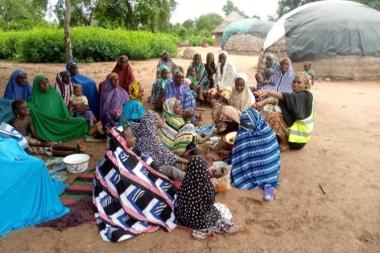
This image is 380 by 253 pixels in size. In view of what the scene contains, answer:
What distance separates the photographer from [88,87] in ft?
20.9

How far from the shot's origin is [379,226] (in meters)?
3.54

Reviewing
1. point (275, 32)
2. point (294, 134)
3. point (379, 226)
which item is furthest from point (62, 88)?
point (275, 32)

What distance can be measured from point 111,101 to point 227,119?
2046 mm

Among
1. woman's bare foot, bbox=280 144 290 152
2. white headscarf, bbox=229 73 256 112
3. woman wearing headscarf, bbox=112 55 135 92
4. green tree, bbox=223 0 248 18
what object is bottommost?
woman's bare foot, bbox=280 144 290 152

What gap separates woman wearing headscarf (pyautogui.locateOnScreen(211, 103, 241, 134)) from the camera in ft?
17.6

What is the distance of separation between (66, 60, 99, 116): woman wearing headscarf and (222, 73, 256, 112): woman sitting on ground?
2.61 m

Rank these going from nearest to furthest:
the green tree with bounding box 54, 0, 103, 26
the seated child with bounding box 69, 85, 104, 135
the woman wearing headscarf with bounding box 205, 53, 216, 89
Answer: the seated child with bounding box 69, 85, 104, 135, the woman wearing headscarf with bounding box 205, 53, 216, 89, the green tree with bounding box 54, 0, 103, 26

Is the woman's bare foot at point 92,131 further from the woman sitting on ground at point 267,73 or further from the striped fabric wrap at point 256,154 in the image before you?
the woman sitting on ground at point 267,73

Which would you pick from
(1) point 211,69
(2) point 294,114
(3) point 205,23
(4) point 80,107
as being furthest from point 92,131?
(3) point 205,23

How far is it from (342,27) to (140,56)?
10.1 meters

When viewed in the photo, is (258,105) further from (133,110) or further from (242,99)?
(133,110)

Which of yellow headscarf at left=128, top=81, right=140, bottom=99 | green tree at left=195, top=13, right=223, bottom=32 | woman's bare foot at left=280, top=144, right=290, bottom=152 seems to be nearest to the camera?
yellow headscarf at left=128, top=81, right=140, bottom=99

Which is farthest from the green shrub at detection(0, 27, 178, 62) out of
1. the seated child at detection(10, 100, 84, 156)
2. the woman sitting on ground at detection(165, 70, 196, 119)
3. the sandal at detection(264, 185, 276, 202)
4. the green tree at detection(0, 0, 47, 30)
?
the green tree at detection(0, 0, 47, 30)

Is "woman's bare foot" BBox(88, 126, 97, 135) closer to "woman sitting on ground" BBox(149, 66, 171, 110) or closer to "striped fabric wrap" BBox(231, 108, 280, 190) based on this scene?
"woman sitting on ground" BBox(149, 66, 171, 110)
